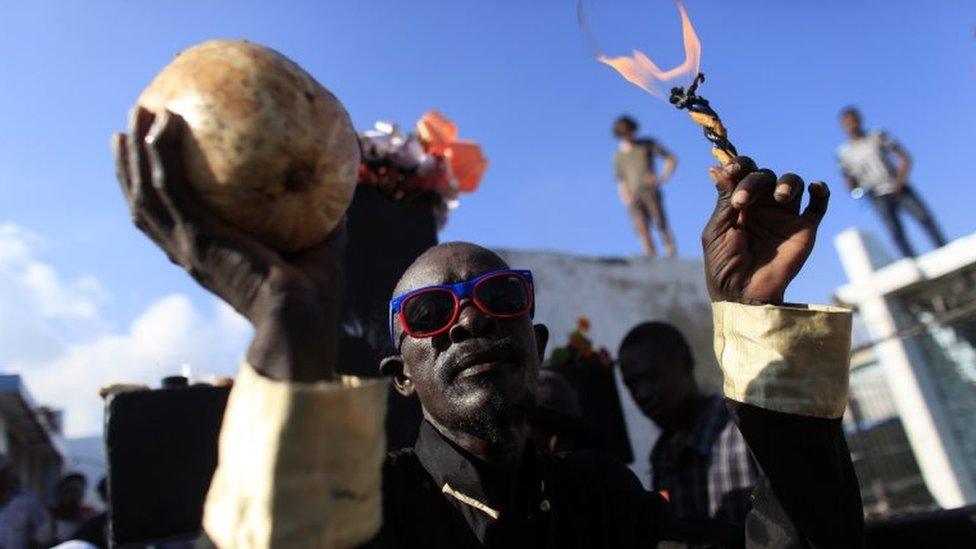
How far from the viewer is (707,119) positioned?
183 cm

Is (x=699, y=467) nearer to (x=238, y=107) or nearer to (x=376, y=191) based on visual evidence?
(x=376, y=191)

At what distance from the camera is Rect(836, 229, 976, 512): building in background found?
834 cm

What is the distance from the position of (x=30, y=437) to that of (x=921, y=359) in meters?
17.2

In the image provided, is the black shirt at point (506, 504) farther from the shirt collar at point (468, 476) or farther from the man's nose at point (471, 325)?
the man's nose at point (471, 325)

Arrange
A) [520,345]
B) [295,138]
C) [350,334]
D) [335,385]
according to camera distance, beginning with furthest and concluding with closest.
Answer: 1. [350,334]
2. [520,345]
3. [295,138]
4. [335,385]

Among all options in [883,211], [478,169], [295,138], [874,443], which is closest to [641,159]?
[883,211]

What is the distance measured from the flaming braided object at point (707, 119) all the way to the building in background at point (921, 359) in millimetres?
7521

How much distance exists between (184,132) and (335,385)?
1.75ft

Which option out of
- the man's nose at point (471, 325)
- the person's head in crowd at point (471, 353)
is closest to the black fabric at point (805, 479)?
the person's head in crowd at point (471, 353)

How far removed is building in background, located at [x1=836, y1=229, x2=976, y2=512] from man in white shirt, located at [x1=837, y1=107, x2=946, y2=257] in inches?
13.9

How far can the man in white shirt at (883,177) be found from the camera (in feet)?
27.4

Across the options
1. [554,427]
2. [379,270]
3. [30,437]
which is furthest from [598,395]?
[30,437]

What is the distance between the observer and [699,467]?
404cm

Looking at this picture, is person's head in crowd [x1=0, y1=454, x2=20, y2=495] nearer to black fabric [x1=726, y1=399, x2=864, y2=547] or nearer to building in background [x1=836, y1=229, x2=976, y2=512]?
black fabric [x1=726, y1=399, x2=864, y2=547]
